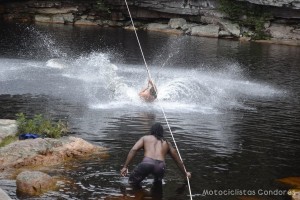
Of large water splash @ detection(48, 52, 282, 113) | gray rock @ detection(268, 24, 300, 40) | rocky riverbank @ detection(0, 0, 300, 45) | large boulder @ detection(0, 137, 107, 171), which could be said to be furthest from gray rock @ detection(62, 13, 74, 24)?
large boulder @ detection(0, 137, 107, 171)

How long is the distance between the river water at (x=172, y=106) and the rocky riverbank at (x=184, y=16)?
35.3 ft

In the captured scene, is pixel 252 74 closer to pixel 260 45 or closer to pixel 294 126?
pixel 294 126

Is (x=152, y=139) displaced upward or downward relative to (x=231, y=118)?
upward

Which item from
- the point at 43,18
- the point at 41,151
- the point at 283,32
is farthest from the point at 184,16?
the point at 41,151

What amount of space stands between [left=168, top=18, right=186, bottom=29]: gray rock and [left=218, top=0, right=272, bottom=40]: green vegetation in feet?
15.4

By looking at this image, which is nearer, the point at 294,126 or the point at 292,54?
the point at 294,126

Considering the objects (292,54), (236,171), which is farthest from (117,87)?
(292,54)

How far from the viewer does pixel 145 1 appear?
5828 cm

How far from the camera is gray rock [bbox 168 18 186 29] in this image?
2269 inches

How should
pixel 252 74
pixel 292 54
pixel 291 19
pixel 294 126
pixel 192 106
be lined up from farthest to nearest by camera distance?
1. pixel 291 19
2. pixel 292 54
3. pixel 252 74
4. pixel 192 106
5. pixel 294 126

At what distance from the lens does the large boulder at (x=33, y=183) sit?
12.1 meters

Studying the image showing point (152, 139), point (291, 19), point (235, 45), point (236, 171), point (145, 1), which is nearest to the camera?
point (152, 139)

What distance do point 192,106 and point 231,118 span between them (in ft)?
7.26

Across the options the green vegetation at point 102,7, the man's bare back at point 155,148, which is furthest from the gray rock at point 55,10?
the man's bare back at point 155,148
